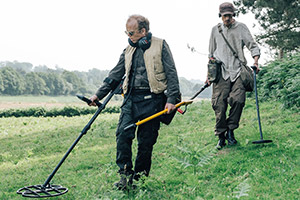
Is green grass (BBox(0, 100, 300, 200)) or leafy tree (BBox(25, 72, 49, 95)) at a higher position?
green grass (BBox(0, 100, 300, 200))

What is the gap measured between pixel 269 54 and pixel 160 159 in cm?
1654

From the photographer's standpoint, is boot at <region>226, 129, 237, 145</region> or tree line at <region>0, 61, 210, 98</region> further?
tree line at <region>0, 61, 210, 98</region>

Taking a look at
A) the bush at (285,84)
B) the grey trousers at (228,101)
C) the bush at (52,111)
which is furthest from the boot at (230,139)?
the bush at (52,111)

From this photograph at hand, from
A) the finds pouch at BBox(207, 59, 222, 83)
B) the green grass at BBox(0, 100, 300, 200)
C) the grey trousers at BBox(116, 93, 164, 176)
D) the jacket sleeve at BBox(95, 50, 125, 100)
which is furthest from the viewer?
the finds pouch at BBox(207, 59, 222, 83)

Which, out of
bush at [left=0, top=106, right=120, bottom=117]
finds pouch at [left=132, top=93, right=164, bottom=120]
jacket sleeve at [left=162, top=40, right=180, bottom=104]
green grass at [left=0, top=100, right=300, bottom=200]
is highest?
jacket sleeve at [left=162, top=40, right=180, bottom=104]

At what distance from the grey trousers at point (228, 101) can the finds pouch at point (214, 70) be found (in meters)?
0.09

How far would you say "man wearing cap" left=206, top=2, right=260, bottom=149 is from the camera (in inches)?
229

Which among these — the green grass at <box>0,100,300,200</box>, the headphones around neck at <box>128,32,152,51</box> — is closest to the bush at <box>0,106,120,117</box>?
Result: the green grass at <box>0,100,300,200</box>

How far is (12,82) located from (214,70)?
82405 millimetres

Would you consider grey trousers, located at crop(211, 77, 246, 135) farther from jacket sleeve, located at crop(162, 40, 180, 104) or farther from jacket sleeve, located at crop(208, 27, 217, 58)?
jacket sleeve, located at crop(162, 40, 180, 104)

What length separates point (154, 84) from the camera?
14.0 feet

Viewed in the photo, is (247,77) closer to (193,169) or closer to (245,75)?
(245,75)

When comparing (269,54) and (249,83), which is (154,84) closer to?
(249,83)

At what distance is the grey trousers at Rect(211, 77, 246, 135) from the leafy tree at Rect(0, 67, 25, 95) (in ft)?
265
